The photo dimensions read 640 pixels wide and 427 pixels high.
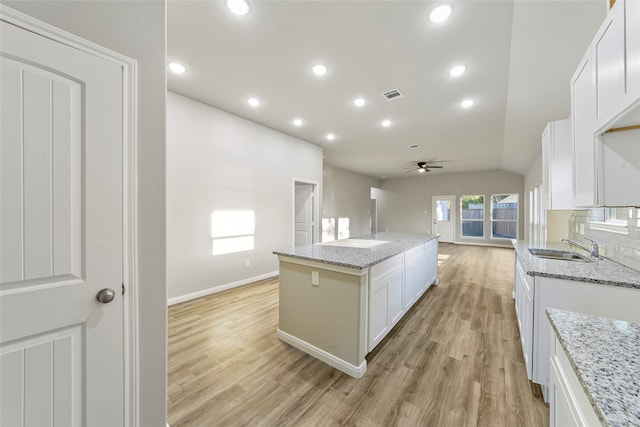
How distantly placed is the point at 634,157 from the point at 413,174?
30.0ft

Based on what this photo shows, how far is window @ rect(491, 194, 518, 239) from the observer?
8.59m

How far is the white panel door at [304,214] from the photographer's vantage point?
18.4 ft

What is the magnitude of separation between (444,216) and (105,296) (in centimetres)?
1038

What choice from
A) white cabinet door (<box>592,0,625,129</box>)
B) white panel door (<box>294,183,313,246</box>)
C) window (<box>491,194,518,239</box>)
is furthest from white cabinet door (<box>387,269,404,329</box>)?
window (<box>491,194,518,239</box>)

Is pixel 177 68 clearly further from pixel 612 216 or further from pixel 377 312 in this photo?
pixel 612 216

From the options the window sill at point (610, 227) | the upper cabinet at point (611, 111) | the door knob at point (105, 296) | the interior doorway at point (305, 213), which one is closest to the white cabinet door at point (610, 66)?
the upper cabinet at point (611, 111)

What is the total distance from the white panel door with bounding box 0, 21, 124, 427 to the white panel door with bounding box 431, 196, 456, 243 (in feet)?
32.7

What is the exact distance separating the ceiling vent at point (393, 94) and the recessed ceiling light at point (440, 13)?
45.6 inches

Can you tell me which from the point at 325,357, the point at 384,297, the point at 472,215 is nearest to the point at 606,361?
the point at 384,297

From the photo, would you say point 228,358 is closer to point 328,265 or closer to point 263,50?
A: point 328,265

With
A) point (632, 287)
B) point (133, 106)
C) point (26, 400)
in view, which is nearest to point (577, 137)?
point (632, 287)

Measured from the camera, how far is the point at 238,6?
1.85m

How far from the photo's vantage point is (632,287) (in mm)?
1425

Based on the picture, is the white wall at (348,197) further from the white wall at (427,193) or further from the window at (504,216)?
the window at (504,216)
